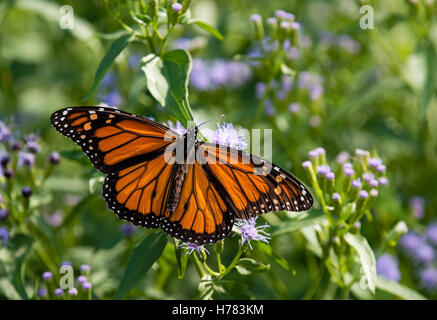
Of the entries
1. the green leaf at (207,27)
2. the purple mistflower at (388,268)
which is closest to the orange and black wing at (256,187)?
the green leaf at (207,27)

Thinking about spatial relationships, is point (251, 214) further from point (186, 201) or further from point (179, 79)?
point (179, 79)

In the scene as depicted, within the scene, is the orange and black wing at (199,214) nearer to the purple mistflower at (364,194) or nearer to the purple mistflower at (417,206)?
the purple mistflower at (364,194)

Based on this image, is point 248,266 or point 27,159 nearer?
point 248,266

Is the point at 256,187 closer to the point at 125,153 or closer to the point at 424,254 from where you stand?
the point at 125,153

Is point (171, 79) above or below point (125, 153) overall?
above

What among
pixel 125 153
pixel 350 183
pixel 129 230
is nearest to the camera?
pixel 125 153

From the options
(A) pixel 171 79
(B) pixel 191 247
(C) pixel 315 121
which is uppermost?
(A) pixel 171 79

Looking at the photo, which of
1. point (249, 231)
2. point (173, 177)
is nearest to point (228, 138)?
point (173, 177)
